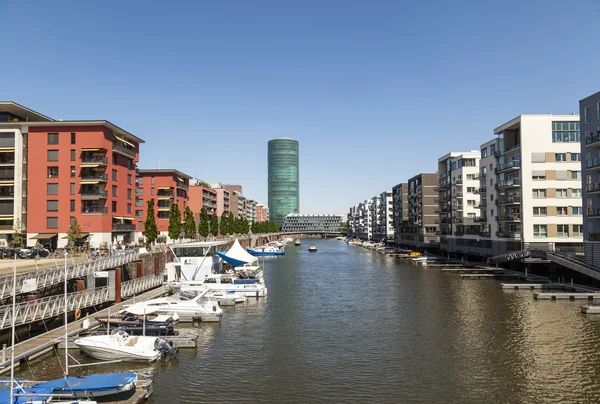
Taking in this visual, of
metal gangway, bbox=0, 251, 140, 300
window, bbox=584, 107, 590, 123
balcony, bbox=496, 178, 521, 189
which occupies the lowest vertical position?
metal gangway, bbox=0, 251, 140, 300

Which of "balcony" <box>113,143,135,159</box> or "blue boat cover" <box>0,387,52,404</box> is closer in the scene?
"blue boat cover" <box>0,387,52,404</box>

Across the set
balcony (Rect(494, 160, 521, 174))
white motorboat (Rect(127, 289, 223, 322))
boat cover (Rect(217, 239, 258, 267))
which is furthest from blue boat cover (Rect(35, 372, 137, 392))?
balcony (Rect(494, 160, 521, 174))

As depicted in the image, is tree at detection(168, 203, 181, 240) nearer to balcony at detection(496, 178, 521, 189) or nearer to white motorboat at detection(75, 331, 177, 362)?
balcony at detection(496, 178, 521, 189)

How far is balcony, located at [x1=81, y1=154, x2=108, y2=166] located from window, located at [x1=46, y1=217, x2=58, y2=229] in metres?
12.4

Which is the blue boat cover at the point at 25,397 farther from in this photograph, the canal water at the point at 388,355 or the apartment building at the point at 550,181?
the apartment building at the point at 550,181

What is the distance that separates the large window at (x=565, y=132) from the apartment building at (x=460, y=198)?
A: 1171 inches

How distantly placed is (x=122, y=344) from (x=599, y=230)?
64.7 metres

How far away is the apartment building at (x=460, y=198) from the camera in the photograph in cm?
12144

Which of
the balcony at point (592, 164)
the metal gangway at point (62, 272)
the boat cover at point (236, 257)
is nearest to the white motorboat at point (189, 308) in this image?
the metal gangway at point (62, 272)

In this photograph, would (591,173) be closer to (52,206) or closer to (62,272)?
(62,272)

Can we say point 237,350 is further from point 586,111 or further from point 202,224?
point 202,224

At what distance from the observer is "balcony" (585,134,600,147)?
6575cm

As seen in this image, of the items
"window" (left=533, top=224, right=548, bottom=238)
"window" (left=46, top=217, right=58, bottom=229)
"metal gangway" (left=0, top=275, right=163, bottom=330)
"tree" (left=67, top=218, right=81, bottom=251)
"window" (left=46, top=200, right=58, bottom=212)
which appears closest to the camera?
"metal gangway" (left=0, top=275, right=163, bottom=330)

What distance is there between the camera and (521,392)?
1198 inches
